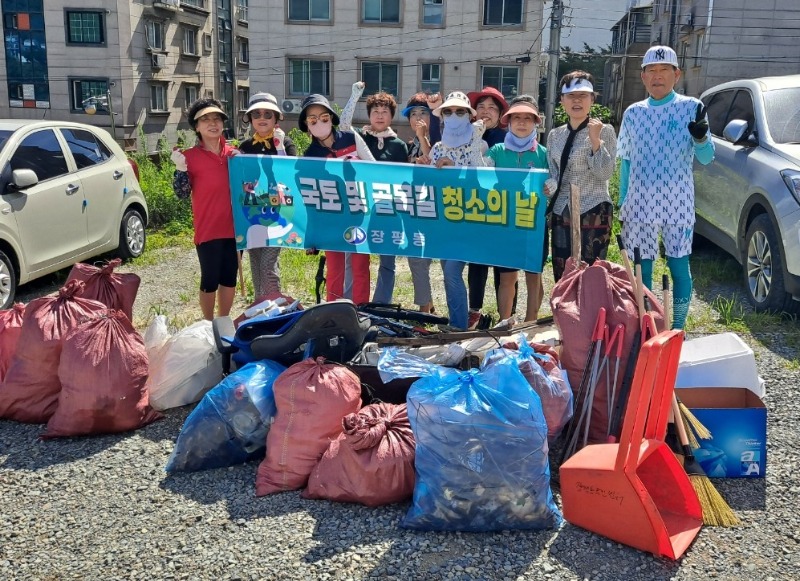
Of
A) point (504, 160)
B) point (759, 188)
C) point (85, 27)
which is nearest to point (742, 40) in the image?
point (759, 188)

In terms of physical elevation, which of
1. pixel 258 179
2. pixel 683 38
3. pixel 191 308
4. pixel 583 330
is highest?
pixel 683 38

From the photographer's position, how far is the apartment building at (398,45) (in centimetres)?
3141

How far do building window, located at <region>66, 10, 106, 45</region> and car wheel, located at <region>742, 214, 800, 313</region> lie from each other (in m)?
33.5

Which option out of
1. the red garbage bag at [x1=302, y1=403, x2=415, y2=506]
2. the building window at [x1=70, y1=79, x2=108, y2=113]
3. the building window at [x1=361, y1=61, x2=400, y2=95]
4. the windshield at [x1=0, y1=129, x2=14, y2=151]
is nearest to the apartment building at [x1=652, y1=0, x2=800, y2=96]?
the building window at [x1=361, y1=61, x2=400, y2=95]

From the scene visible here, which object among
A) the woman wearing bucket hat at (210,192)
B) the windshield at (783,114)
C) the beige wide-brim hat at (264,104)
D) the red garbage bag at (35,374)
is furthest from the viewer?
the windshield at (783,114)

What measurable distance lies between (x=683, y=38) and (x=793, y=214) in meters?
26.5

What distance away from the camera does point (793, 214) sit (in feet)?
19.8

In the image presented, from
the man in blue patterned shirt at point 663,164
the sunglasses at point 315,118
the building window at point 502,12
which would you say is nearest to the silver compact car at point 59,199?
the sunglasses at point 315,118

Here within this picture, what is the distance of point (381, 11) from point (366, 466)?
30.9 m

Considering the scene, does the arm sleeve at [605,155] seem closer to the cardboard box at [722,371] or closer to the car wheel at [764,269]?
the cardboard box at [722,371]

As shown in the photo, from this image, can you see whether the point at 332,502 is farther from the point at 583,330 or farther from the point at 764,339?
the point at 764,339

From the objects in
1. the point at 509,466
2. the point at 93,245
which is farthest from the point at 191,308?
the point at 509,466

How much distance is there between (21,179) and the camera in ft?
22.4

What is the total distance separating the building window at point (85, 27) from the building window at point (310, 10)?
8.87m
